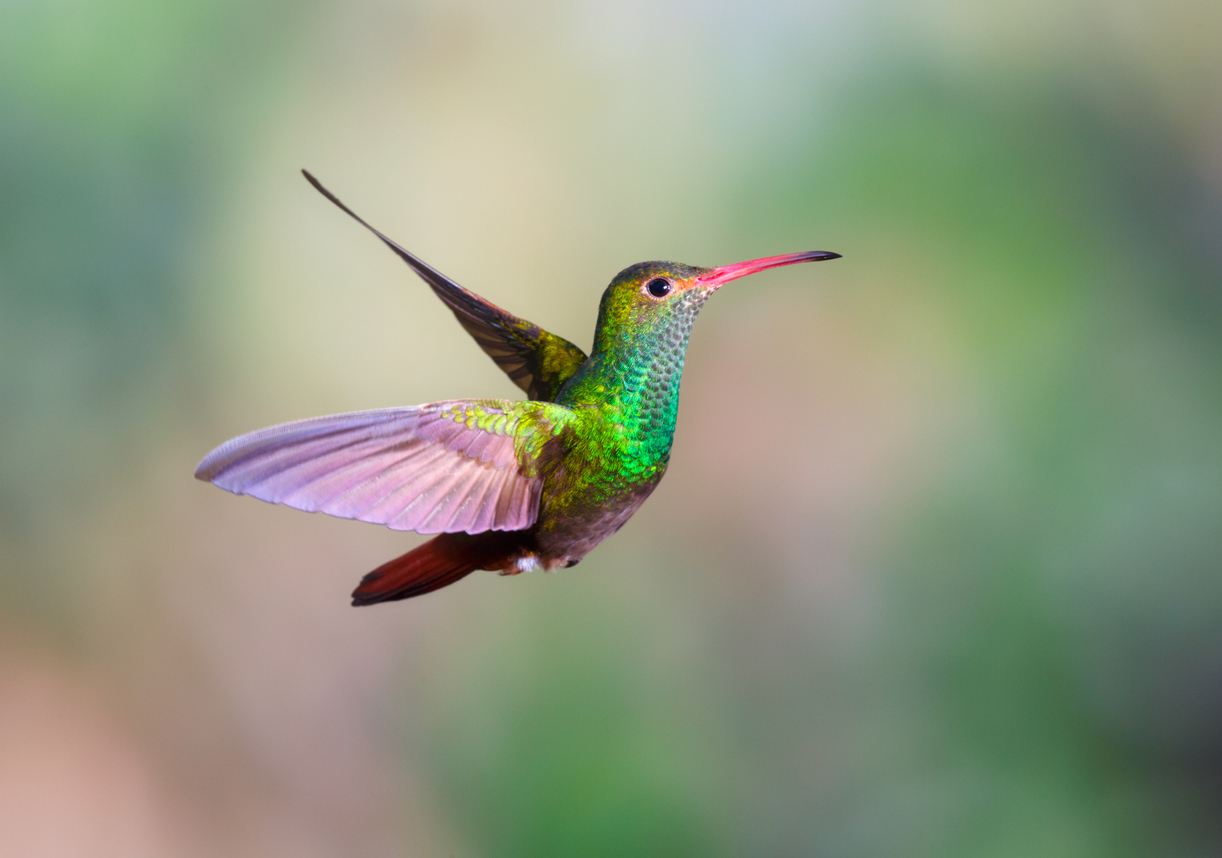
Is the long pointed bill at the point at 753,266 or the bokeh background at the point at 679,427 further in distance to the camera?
the bokeh background at the point at 679,427

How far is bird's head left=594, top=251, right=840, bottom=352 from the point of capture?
1.40 feet

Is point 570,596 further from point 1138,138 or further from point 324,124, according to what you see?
point 1138,138

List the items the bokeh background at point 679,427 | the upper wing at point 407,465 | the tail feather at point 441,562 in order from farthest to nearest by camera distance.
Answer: the bokeh background at point 679,427
the tail feather at point 441,562
the upper wing at point 407,465

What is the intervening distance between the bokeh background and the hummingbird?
83cm

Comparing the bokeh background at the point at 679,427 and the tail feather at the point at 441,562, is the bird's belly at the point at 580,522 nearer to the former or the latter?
the tail feather at the point at 441,562

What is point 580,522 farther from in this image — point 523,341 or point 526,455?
point 523,341

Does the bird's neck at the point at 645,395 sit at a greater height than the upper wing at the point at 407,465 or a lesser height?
greater

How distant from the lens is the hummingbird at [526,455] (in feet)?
1.23

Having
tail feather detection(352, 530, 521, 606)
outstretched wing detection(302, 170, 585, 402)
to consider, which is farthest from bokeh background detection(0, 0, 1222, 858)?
tail feather detection(352, 530, 521, 606)

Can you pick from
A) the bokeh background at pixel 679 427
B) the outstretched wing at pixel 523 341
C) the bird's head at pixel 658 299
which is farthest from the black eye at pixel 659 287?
the bokeh background at pixel 679 427

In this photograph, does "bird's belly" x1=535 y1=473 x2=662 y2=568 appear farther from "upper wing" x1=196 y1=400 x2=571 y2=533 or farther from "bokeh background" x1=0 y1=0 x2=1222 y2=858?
"bokeh background" x1=0 y1=0 x2=1222 y2=858

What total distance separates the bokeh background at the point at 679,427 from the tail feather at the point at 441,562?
0.82 metres

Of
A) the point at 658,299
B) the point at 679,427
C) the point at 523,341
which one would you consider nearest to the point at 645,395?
the point at 658,299

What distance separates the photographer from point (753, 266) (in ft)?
1.32
